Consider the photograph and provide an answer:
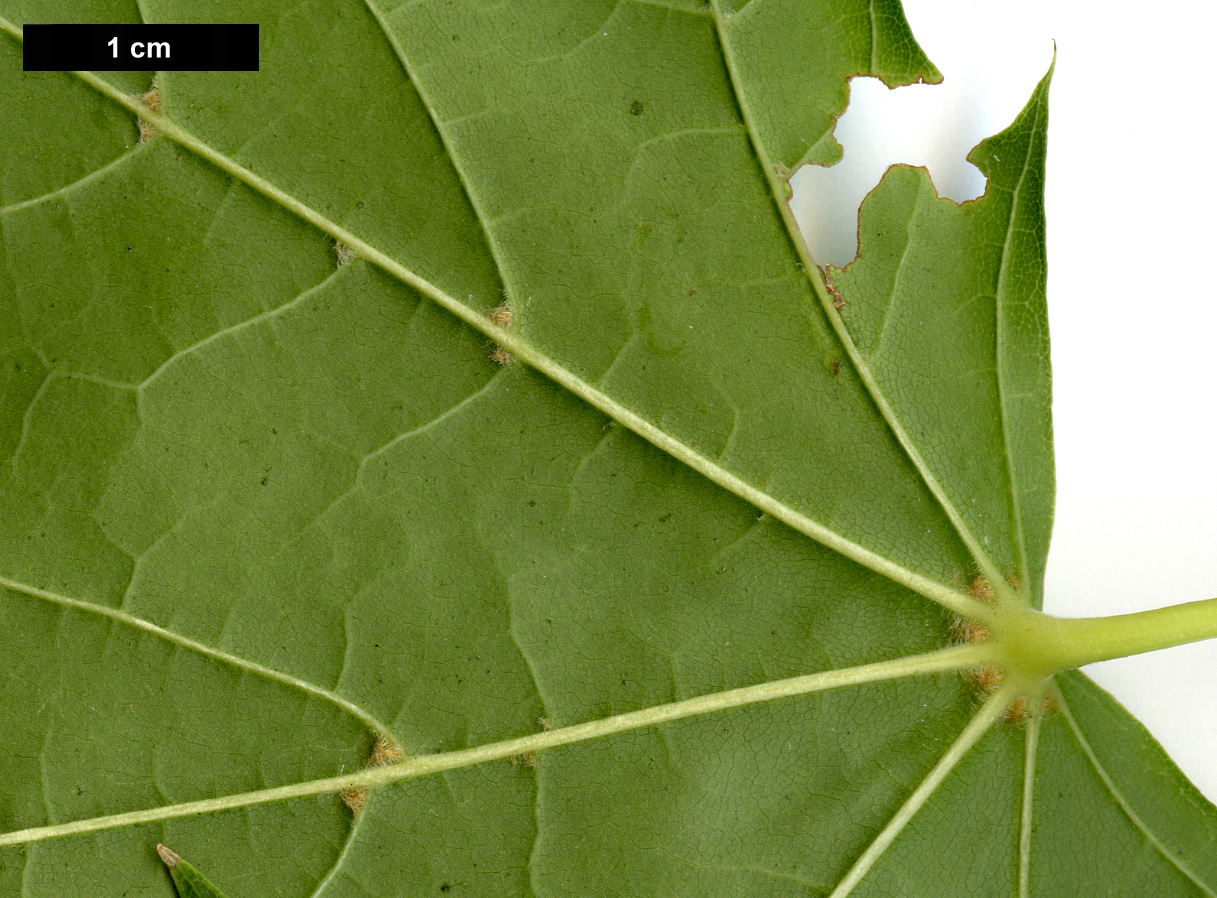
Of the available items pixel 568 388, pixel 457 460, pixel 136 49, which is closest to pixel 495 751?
pixel 457 460

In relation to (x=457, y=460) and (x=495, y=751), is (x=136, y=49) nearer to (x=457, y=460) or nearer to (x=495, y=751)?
(x=457, y=460)

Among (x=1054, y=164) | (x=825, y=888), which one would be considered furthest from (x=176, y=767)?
(x=1054, y=164)

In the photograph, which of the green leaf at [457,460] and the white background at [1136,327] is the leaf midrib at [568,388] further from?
the white background at [1136,327]

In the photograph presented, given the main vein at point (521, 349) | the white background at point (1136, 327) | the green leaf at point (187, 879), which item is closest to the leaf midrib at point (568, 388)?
the main vein at point (521, 349)

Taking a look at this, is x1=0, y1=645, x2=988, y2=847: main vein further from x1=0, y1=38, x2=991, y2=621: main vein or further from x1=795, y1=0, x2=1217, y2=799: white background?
x1=795, y1=0, x2=1217, y2=799: white background

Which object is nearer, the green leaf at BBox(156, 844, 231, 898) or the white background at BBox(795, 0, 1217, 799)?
the green leaf at BBox(156, 844, 231, 898)

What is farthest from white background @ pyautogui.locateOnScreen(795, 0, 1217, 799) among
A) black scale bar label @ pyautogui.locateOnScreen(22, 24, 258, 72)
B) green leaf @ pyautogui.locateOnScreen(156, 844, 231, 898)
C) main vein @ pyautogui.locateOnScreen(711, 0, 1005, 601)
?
green leaf @ pyautogui.locateOnScreen(156, 844, 231, 898)

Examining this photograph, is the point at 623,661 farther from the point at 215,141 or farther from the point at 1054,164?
the point at 1054,164
